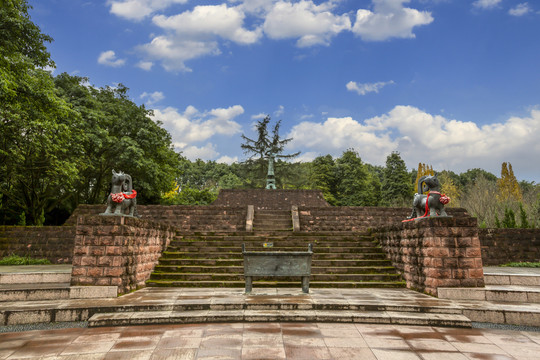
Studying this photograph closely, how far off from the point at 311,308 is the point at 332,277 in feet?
7.79

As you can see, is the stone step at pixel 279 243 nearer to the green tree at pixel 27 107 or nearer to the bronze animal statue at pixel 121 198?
the bronze animal statue at pixel 121 198

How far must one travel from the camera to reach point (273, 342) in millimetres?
3734

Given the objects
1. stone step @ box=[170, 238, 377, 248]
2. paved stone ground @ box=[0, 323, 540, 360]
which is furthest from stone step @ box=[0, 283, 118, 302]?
stone step @ box=[170, 238, 377, 248]

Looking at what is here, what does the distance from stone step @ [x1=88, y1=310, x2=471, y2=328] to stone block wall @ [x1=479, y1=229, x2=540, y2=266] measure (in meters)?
7.90

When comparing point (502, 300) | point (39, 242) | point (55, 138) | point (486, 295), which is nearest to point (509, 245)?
point (502, 300)

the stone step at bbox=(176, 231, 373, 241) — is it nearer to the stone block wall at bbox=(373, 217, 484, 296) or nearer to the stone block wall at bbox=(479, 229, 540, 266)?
the stone block wall at bbox=(373, 217, 484, 296)

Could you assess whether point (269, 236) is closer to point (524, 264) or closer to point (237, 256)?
point (237, 256)

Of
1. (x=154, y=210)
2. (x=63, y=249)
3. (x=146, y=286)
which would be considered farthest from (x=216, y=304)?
(x=154, y=210)

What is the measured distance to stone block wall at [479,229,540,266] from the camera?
1105 cm

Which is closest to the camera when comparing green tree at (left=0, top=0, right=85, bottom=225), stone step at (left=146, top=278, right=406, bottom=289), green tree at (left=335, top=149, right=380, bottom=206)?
stone step at (left=146, top=278, right=406, bottom=289)

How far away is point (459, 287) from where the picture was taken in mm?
5805

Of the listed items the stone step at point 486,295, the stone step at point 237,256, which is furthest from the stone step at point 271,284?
the stone step at point 486,295

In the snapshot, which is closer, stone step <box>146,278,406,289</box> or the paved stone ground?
the paved stone ground

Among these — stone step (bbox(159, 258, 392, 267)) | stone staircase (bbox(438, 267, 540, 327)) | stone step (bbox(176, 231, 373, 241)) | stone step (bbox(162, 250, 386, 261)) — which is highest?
stone step (bbox(176, 231, 373, 241))
